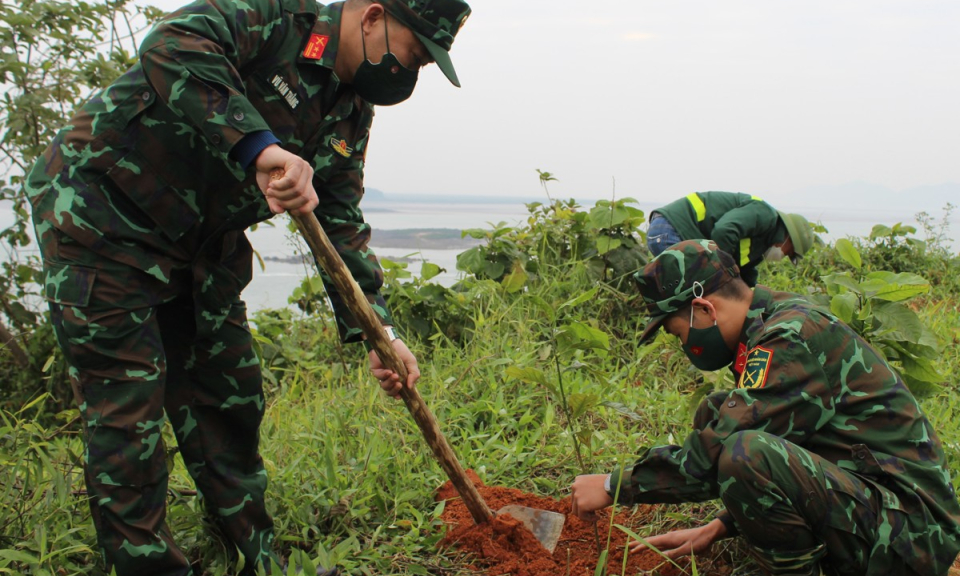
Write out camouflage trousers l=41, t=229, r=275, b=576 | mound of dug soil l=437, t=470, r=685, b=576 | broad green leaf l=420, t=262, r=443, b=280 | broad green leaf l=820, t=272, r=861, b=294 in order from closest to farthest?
camouflage trousers l=41, t=229, r=275, b=576, mound of dug soil l=437, t=470, r=685, b=576, broad green leaf l=820, t=272, r=861, b=294, broad green leaf l=420, t=262, r=443, b=280

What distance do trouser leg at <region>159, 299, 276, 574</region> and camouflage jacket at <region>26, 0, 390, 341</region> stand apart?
0.33 ft

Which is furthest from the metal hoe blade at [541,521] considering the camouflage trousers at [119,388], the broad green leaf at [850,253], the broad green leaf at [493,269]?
the broad green leaf at [493,269]

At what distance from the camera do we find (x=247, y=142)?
1.83 meters

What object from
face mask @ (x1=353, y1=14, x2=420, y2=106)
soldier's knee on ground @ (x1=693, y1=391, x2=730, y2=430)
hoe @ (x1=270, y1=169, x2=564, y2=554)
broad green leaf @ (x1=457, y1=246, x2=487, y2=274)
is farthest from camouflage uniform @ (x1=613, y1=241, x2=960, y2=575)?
broad green leaf @ (x1=457, y1=246, x2=487, y2=274)

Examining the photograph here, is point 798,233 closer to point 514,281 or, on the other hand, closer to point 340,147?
point 514,281

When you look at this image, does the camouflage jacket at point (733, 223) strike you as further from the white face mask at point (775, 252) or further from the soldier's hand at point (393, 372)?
the soldier's hand at point (393, 372)

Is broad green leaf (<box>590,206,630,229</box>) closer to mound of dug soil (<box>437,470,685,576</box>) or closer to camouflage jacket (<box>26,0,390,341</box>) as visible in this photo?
mound of dug soil (<box>437,470,685,576</box>)

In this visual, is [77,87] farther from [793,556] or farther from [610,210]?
[793,556]

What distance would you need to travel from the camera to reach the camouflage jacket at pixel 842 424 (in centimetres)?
204

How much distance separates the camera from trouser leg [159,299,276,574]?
2328mm

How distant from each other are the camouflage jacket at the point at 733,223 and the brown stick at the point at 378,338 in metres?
2.66

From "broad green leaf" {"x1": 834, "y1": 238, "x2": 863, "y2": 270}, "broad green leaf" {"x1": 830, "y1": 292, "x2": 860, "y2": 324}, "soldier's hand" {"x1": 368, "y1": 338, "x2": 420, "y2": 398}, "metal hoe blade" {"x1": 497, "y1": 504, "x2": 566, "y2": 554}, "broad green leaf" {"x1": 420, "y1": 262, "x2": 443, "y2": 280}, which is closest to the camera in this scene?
"soldier's hand" {"x1": 368, "y1": 338, "x2": 420, "y2": 398}

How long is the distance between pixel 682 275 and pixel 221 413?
1.38 metres

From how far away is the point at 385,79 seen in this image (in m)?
2.21
